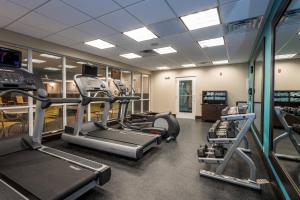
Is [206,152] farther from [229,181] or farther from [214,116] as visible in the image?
[214,116]

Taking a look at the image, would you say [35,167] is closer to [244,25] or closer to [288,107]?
[288,107]

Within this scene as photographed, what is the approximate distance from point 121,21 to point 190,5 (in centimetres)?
132

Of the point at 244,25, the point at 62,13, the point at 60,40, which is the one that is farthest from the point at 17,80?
the point at 244,25

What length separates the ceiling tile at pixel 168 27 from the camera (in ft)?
10.0

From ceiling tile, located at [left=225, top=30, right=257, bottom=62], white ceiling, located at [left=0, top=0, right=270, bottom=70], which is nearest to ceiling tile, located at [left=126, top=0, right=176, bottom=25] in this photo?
white ceiling, located at [left=0, top=0, right=270, bottom=70]

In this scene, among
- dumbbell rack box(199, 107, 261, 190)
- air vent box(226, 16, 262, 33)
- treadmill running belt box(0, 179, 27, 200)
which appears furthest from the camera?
air vent box(226, 16, 262, 33)

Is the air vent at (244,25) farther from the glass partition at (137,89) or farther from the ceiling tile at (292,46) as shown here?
the glass partition at (137,89)

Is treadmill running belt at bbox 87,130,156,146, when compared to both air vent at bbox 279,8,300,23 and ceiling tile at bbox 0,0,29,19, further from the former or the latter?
air vent at bbox 279,8,300,23

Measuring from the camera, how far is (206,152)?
2.60 metres

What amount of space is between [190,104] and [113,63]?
180 inches

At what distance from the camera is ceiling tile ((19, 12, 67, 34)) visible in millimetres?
2821

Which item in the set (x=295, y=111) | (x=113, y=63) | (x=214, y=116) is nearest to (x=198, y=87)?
(x=214, y=116)

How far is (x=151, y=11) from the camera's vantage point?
265 centimetres

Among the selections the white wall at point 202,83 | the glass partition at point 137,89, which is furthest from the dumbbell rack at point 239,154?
the glass partition at point 137,89
